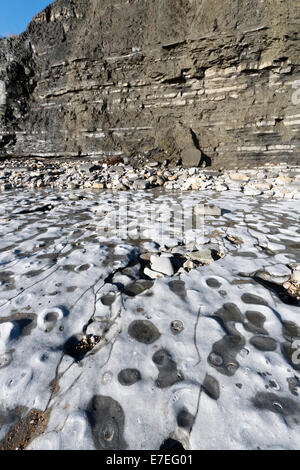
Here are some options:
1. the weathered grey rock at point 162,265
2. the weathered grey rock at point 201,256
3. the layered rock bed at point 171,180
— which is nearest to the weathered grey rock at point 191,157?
the layered rock bed at point 171,180

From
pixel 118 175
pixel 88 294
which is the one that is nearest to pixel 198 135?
pixel 118 175

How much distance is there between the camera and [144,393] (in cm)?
103

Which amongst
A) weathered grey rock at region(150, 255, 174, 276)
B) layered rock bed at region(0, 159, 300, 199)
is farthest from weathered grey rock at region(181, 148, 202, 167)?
weathered grey rock at region(150, 255, 174, 276)

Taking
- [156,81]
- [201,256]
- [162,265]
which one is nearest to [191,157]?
[156,81]

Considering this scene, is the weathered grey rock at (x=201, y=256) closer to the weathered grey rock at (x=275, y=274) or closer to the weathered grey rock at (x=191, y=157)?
the weathered grey rock at (x=275, y=274)

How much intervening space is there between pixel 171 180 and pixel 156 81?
15.2 ft

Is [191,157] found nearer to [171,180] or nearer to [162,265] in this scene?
[171,180]

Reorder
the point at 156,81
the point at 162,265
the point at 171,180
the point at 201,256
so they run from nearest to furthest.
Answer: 1. the point at 162,265
2. the point at 201,256
3. the point at 171,180
4. the point at 156,81

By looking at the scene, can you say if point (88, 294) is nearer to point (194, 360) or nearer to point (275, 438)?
point (194, 360)

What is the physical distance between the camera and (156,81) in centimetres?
806

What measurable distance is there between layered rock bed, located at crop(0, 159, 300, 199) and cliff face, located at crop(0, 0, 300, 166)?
1146 mm

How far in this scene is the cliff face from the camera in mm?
6602

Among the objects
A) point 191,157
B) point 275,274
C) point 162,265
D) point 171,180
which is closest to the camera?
point 275,274

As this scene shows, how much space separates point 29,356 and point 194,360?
3.01 ft
